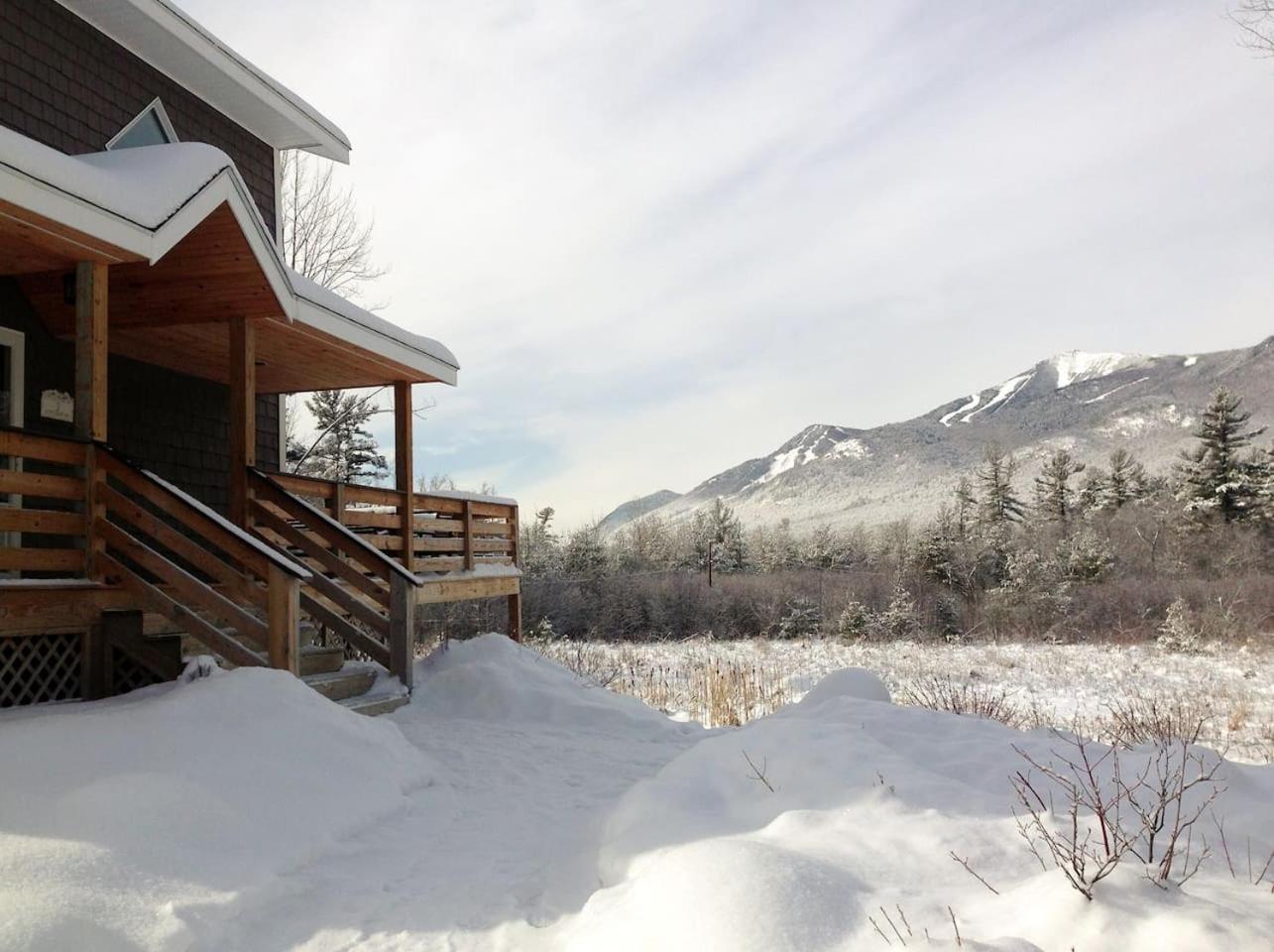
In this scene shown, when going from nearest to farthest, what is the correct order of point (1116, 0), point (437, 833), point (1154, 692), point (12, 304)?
point (437, 833), point (12, 304), point (1116, 0), point (1154, 692)

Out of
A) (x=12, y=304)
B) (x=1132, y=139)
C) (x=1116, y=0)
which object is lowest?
(x=12, y=304)

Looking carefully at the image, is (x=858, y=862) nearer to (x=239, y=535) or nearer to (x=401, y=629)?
(x=239, y=535)

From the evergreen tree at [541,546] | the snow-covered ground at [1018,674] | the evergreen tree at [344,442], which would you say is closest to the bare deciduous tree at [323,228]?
the evergreen tree at [344,442]

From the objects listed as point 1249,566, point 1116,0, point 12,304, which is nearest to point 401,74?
point 12,304

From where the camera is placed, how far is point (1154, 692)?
13781mm

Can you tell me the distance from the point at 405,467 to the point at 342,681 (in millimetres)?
3271

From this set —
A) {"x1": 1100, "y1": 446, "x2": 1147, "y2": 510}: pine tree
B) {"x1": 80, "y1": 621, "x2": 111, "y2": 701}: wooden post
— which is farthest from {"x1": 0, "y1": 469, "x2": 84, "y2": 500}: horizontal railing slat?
{"x1": 1100, "y1": 446, "x2": 1147, "y2": 510}: pine tree

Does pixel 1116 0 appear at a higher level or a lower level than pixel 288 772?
higher

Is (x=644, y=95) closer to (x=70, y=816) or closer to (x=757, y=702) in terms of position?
(x=757, y=702)

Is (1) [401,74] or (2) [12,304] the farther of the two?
(1) [401,74]

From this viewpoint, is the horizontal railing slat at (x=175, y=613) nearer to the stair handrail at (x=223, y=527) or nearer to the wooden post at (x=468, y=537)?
the stair handrail at (x=223, y=527)

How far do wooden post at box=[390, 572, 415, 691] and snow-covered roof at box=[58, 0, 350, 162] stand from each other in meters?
6.45

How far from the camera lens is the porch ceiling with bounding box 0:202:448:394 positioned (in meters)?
6.09

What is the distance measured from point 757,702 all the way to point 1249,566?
94.9 feet
